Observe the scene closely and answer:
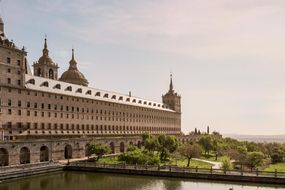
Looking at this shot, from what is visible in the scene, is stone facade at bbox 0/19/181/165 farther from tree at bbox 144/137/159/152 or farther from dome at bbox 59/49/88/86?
tree at bbox 144/137/159/152

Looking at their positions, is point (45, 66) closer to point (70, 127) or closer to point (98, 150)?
point (70, 127)

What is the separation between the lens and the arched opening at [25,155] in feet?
187

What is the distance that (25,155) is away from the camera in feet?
189

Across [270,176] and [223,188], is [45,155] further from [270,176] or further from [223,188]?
[270,176]

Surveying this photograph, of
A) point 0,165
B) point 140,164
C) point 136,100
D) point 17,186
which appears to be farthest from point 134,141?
point 17,186

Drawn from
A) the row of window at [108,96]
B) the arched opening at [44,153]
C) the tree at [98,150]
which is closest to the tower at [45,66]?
the row of window at [108,96]

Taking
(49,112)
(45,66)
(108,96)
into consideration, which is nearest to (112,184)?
(49,112)

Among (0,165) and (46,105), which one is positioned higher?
(46,105)

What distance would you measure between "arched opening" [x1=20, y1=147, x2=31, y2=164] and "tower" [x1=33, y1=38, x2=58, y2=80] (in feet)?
155

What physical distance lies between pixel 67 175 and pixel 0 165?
11.0 metres

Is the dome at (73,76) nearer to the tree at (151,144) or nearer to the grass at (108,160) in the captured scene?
the tree at (151,144)

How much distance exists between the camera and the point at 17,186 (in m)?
43.3

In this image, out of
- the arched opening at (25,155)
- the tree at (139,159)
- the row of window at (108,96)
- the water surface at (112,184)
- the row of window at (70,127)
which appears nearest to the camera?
the water surface at (112,184)

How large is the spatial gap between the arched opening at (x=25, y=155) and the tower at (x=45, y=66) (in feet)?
155
